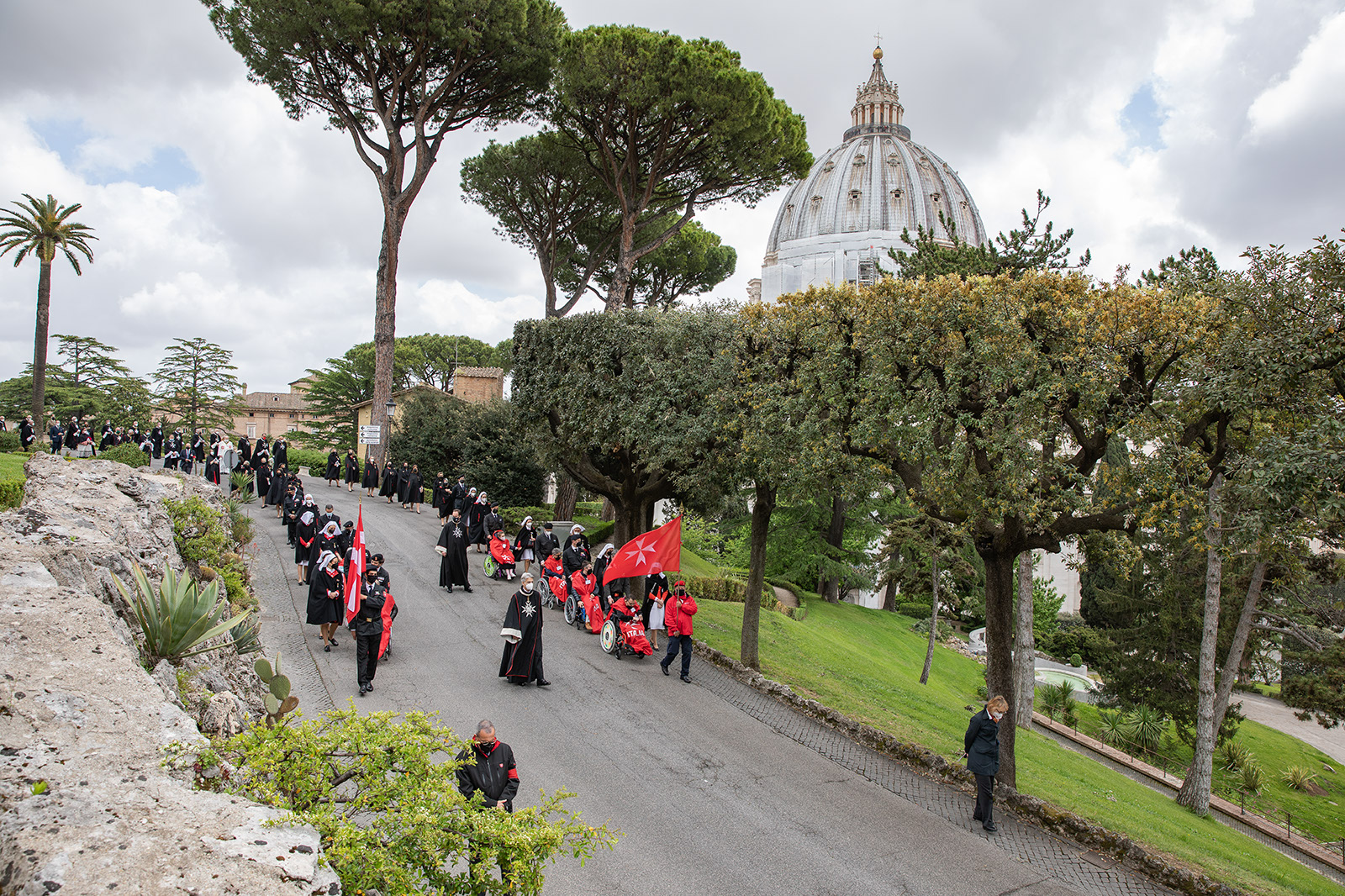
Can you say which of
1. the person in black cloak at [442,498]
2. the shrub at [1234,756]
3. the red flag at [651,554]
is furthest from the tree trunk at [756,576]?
the shrub at [1234,756]

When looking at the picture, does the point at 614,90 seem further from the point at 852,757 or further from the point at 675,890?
the point at 675,890

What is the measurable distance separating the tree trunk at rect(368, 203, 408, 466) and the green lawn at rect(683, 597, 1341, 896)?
17.4 meters

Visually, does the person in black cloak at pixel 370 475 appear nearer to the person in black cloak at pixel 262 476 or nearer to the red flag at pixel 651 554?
the person in black cloak at pixel 262 476

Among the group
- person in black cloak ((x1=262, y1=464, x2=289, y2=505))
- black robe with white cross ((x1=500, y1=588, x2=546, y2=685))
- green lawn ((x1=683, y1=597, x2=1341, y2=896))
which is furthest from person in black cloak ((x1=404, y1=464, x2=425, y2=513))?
black robe with white cross ((x1=500, y1=588, x2=546, y2=685))

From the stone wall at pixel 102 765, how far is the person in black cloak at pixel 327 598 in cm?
668

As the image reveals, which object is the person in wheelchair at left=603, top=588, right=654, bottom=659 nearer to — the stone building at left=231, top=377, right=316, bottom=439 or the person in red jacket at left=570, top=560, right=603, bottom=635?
the person in red jacket at left=570, top=560, right=603, bottom=635

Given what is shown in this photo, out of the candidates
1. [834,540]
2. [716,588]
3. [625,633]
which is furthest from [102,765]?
[834,540]

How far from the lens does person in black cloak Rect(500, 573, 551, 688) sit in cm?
1213

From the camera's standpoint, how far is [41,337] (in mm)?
33625

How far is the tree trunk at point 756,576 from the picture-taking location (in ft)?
49.3

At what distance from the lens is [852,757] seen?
36.3 feet

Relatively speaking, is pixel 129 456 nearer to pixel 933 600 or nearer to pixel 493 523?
pixel 493 523

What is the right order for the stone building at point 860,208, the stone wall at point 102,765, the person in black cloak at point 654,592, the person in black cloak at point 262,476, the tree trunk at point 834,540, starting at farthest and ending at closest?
the stone building at point 860,208
the tree trunk at point 834,540
the person in black cloak at point 262,476
the person in black cloak at point 654,592
the stone wall at point 102,765

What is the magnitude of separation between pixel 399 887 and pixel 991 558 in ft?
31.9
